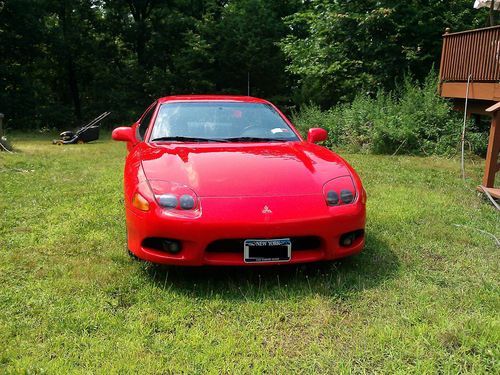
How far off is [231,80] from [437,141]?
1597 cm

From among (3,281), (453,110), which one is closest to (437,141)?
(453,110)

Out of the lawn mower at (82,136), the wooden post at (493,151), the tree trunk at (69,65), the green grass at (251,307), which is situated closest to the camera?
the green grass at (251,307)

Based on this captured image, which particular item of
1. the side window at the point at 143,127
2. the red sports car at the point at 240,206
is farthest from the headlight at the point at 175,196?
the side window at the point at 143,127

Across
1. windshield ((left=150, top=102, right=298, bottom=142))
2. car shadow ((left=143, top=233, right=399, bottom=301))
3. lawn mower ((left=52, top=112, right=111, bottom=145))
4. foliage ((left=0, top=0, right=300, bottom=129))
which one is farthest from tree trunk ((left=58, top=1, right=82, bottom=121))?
car shadow ((left=143, top=233, right=399, bottom=301))

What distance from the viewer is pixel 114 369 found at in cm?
212

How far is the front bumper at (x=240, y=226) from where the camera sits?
9.31 ft

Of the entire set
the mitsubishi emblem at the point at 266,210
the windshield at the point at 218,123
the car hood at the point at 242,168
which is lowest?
the mitsubishi emblem at the point at 266,210

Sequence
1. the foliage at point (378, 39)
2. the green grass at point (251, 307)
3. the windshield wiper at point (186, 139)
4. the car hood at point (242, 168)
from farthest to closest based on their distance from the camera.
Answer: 1. the foliage at point (378, 39)
2. the windshield wiper at point (186, 139)
3. the car hood at point (242, 168)
4. the green grass at point (251, 307)

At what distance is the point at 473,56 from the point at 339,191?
8.17 meters

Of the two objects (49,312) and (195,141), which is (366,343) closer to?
(49,312)

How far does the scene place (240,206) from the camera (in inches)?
115

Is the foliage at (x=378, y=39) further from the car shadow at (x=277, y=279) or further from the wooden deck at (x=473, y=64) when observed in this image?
the car shadow at (x=277, y=279)

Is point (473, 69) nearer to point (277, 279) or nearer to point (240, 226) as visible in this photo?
point (277, 279)

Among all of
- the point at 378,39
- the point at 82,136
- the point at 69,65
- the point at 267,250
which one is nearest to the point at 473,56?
the point at 378,39
